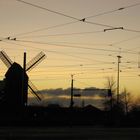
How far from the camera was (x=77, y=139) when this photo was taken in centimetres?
3862

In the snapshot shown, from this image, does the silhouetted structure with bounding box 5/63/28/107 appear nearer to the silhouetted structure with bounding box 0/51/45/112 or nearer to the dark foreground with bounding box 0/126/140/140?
the silhouetted structure with bounding box 0/51/45/112

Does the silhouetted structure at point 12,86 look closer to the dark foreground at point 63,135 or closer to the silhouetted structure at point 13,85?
the silhouetted structure at point 13,85

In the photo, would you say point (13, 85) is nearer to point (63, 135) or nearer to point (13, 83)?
point (13, 83)

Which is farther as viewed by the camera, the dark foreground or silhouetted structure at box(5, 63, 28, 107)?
silhouetted structure at box(5, 63, 28, 107)

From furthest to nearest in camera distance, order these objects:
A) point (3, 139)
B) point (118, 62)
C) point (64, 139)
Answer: point (118, 62)
point (64, 139)
point (3, 139)

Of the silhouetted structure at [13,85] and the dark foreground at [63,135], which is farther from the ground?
the silhouetted structure at [13,85]

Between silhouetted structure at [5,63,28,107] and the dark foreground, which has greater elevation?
silhouetted structure at [5,63,28,107]

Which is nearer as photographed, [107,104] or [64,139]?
[64,139]

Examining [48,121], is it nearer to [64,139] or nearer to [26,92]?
[26,92]

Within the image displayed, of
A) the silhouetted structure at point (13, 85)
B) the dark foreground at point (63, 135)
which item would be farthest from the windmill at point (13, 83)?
the dark foreground at point (63, 135)

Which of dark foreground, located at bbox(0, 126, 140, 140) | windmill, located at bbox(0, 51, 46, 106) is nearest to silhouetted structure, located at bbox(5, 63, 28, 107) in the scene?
windmill, located at bbox(0, 51, 46, 106)

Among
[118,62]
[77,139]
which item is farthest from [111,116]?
[77,139]

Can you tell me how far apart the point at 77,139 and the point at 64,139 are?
1.12 metres

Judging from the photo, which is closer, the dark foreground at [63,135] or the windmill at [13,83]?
the dark foreground at [63,135]
